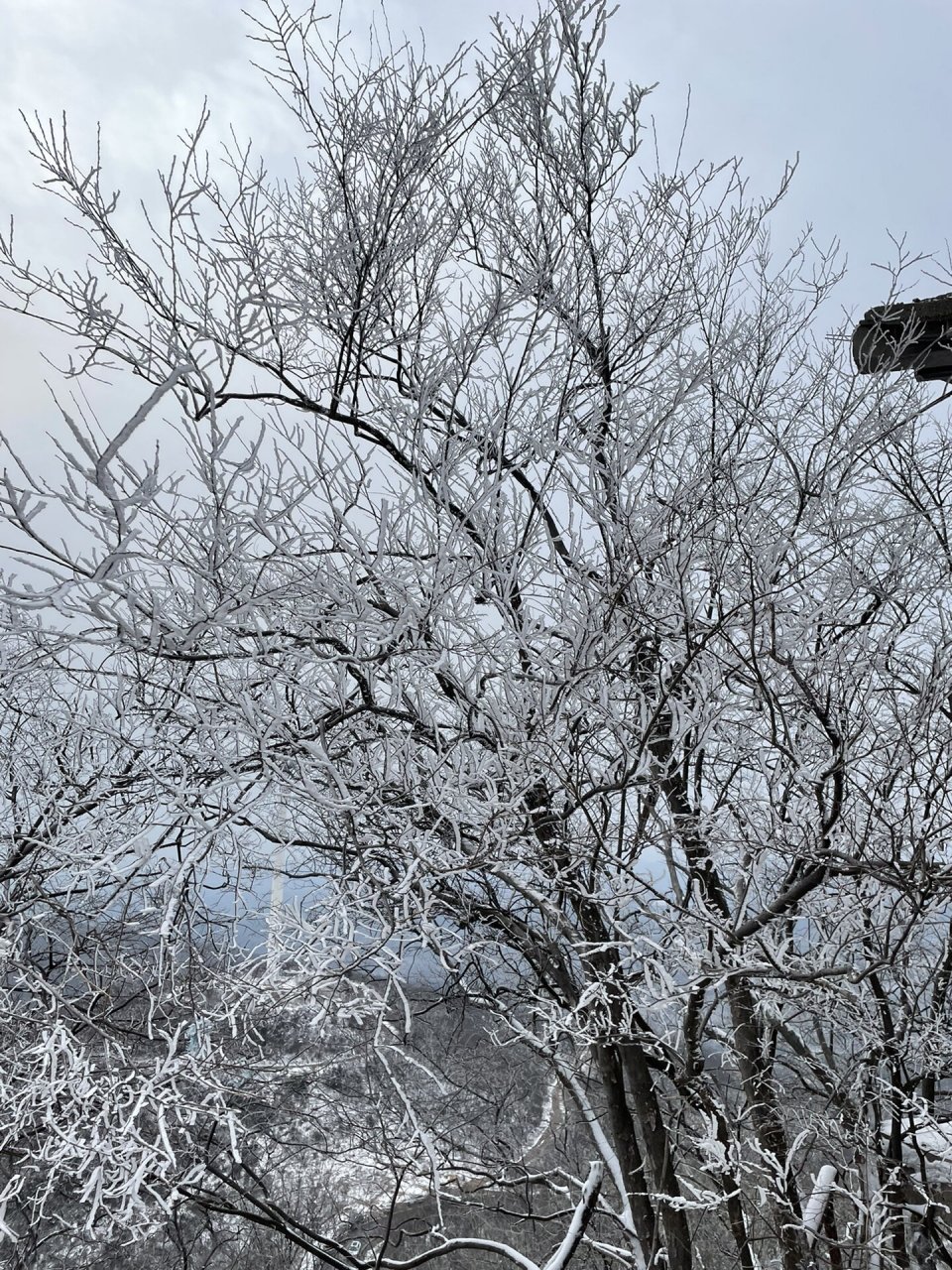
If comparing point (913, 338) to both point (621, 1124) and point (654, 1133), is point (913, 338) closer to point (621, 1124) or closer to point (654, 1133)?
point (654, 1133)

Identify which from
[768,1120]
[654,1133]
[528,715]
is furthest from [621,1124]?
[528,715]

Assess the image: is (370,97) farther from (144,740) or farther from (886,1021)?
(886,1021)

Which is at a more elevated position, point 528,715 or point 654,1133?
point 528,715

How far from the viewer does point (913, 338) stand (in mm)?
5332

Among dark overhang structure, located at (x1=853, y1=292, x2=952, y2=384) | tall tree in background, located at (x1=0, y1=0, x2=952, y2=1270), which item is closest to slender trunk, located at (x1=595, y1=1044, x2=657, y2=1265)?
tall tree in background, located at (x1=0, y1=0, x2=952, y2=1270)

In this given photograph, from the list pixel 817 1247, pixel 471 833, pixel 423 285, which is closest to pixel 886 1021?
pixel 817 1247

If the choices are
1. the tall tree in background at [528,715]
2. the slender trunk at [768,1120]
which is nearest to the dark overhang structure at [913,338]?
the tall tree in background at [528,715]

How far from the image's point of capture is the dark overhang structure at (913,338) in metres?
5.34

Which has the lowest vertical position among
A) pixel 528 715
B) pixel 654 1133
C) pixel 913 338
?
pixel 654 1133

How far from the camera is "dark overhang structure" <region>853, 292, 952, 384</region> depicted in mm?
5344

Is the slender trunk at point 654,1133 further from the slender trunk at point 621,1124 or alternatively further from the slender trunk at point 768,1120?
the slender trunk at point 768,1120

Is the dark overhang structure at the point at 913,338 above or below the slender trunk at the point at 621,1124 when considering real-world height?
above

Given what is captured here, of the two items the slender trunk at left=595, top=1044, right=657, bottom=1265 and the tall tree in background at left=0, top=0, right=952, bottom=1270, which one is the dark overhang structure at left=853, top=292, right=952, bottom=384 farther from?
the slender trunk at left=595, top=1044, right=657, bottom=1265

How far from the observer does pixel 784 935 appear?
4.35m
